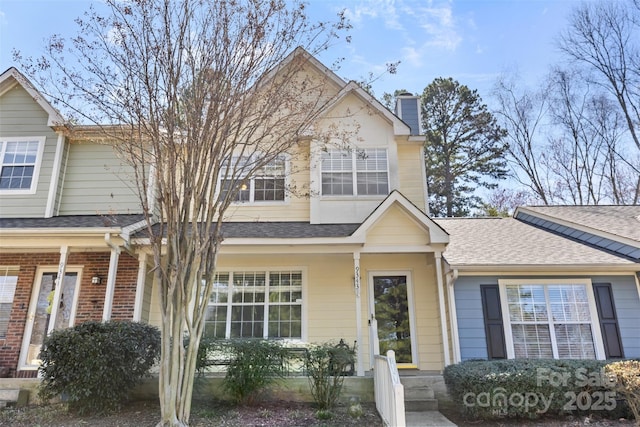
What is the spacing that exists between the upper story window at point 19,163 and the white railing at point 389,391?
8563 mm

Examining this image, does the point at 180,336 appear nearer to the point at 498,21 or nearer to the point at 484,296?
the point at 484,296

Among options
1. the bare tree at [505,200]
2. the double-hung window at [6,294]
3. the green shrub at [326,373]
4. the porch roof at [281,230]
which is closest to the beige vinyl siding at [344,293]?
the porch roof at [281,230]

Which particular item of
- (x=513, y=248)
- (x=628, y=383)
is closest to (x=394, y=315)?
(x=513, y=248)

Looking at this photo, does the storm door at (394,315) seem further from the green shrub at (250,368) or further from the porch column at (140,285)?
the porch column at (140,285)

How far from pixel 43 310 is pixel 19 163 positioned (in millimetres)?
3507

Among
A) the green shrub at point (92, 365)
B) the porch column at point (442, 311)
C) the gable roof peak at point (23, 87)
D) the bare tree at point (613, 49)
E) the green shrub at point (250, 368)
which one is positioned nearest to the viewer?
the green shrub at point (92, 365)

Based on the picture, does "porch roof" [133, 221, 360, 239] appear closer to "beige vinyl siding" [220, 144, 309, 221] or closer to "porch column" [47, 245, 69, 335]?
"beige vinyl siding" [220, 144, 309, 221]

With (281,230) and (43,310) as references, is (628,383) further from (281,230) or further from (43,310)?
(43,310)

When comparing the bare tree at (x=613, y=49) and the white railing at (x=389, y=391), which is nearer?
the white railing at (x=389, y=391)

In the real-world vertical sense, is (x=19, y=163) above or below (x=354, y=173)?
above

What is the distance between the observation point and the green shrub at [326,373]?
257 inches

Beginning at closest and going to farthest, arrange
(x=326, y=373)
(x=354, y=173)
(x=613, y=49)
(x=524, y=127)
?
(x=326, y=373) < (x=354, y=173) < (x=613, y=49) < (x=524, y=127)

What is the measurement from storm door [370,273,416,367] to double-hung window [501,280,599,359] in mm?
1930

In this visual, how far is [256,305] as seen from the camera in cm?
881
